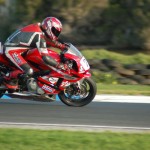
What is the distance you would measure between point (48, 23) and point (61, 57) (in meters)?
0.71

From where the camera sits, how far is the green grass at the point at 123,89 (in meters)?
12.9

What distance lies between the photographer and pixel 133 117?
9445mm

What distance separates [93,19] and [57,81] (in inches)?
803

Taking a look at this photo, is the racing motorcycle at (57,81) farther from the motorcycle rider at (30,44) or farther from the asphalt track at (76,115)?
the asphalt track at (76,115)

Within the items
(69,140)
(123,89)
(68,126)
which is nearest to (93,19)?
(123,89)

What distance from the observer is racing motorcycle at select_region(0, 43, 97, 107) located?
1026 centimetres

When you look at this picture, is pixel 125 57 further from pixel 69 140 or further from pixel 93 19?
pixel 93 19

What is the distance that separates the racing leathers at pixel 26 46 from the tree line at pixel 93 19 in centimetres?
1805

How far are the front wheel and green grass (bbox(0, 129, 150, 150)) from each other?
2666 mm

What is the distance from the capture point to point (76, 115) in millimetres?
9484

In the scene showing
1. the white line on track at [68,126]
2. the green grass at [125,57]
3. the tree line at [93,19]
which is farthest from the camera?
the tree line at [93,19]

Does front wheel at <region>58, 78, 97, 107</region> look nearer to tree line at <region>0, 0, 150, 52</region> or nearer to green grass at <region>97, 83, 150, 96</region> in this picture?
green grass at <region>97, 83, 150, 96</region>

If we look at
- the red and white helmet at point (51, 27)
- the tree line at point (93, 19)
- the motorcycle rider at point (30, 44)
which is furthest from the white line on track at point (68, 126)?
the tree line at point (93, 19)

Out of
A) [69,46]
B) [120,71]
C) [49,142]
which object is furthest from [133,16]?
[49,142]
